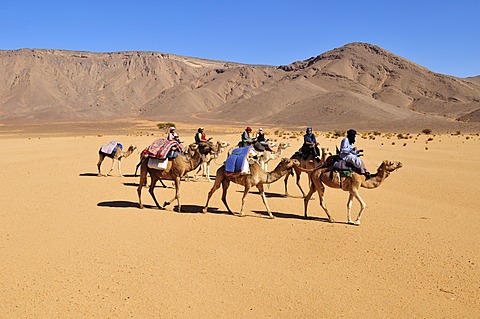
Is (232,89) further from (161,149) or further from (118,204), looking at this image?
(161,149)

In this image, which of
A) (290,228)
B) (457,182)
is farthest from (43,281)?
(457,182)

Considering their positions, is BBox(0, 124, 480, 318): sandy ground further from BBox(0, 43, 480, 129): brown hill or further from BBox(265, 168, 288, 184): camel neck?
BBox(0, 43, 480, 129): brown hill

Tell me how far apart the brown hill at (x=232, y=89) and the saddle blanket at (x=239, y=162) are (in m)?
84.7

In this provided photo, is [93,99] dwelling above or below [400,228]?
above

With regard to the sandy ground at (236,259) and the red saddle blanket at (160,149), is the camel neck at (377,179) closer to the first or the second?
Result: the sandy ground at (236,259)

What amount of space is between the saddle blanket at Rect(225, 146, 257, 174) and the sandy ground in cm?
120

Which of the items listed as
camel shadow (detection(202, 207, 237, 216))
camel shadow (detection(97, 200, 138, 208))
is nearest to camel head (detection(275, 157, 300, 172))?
camel shadow (detection(202, 207, 237, 216))

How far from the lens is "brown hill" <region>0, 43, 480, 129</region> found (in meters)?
116

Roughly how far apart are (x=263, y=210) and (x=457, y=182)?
29.5 feet

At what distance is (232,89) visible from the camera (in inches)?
6486

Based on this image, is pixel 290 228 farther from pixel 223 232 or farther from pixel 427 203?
pixel 427 203

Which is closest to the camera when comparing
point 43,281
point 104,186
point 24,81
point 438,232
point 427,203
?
point 43,281

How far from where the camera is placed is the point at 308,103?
116875mm

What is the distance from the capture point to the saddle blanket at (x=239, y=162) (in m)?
11.6
